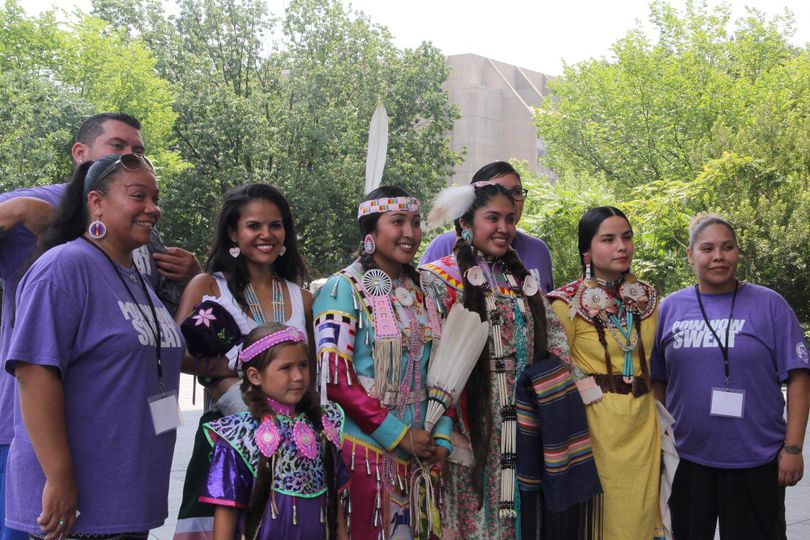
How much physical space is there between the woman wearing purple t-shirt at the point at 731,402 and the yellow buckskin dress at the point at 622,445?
30 centimetres

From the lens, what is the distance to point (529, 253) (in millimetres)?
4535

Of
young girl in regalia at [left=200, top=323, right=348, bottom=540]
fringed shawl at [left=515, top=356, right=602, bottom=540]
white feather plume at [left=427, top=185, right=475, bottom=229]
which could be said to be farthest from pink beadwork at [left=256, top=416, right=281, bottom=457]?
white feather plume at [left=427, top=185, right=475, bottom=229]

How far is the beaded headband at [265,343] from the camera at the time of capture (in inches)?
111

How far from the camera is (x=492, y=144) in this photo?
58938 mm

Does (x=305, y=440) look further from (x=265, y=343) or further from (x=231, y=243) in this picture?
(x=231, y=243)

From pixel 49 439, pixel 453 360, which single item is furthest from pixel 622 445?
pixel 49 439

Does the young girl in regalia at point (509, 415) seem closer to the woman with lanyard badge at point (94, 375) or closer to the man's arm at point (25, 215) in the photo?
the woman with lanyard badge at point (94, 375)

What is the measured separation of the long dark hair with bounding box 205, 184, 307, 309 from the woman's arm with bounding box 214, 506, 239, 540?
808mm

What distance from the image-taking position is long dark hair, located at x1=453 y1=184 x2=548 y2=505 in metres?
3.41

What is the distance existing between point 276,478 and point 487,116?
186 ft

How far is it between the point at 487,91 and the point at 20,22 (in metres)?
36.6

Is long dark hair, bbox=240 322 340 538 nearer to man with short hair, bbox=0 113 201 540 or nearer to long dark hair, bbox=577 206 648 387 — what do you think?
man with short hair, bbox=0 113 201 540

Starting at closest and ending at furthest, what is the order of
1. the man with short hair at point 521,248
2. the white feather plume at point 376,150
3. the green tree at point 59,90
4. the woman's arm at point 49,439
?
1. the woman's arm at point 49,439
2. the white feather plume at point 376,150
3. the man with short hair at point 521,248
4. the green tree at point 59,90

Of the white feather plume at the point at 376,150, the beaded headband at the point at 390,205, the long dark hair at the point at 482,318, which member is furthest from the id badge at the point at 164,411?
the white feather plume at the point at 376,150
